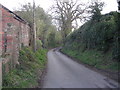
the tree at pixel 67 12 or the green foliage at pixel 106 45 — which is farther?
the tree at pixel 67 12

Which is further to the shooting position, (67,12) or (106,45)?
(67,12)

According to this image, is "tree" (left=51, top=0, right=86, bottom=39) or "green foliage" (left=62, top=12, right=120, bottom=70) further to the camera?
"tree" (left=51, top=0, right=86, bottom=39)

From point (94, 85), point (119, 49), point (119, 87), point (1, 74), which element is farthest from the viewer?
point (119, 49)

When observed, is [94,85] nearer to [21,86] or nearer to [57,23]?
[21,86]

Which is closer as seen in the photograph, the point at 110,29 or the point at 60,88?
the point at 60,88

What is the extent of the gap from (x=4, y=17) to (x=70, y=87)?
509 centimetres

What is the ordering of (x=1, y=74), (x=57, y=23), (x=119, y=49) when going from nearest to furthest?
(x=1, y=74) < (x=119, y=49) < (x=57, y=23)

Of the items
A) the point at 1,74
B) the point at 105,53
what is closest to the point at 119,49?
the point at 105,53

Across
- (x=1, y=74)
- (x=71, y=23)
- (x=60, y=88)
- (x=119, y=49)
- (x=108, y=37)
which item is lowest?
(x=60, y=88)

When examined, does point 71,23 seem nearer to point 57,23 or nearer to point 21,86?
point 57,23

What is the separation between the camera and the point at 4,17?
28.6 ft

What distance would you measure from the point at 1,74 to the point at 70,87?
349cm

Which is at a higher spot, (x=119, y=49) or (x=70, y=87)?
(x=119, y=49)

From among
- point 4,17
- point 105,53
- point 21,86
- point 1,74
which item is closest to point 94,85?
point 21,86
